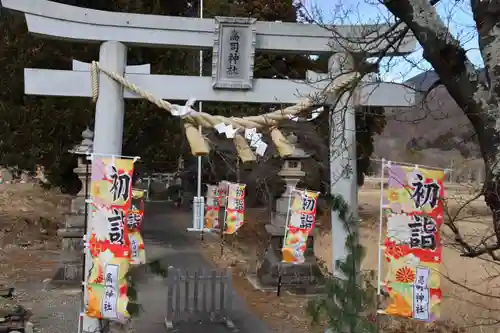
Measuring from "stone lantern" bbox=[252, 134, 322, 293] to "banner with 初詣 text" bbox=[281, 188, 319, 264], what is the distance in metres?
0.66

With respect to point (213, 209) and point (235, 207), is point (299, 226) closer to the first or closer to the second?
→ point (235, 207)

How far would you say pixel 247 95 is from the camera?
5.61 metres

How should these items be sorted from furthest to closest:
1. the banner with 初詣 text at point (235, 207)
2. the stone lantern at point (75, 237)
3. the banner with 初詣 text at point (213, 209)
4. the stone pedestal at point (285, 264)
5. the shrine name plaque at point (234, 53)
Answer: the banner with 初詣 text at point (213, 209) < the banner with 初詣 text at point (235, 207) < the stone pedestal at point (285, 264) < the stone lantern at point (75, 237) < the shrine name plaque at point (234, 53)

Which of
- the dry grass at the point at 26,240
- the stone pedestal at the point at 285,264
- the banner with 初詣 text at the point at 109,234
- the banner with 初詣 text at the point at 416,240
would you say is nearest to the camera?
the banner with 初詣 text at the point at 416,240

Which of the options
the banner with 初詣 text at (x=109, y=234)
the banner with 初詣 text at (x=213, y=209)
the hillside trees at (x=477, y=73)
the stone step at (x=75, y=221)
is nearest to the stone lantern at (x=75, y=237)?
the stone step at (x=75, y=221)

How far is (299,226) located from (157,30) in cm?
522

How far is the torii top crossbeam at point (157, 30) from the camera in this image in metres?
5.25

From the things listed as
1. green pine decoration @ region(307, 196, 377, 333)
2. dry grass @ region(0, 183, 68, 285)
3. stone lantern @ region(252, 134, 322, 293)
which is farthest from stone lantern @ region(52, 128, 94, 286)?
green pine decoration @ region(307, 196, 377, 333)

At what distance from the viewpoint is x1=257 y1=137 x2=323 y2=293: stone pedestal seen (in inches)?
404

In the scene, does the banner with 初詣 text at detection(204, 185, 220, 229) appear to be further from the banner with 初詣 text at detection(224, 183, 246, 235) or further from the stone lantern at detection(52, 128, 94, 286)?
the stone lantern at detection(52, 128, 94, 286)

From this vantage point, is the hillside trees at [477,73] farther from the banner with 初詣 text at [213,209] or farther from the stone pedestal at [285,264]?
the banner with 初詣 text at [213,209]

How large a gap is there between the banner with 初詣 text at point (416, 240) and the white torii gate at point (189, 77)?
650 mm

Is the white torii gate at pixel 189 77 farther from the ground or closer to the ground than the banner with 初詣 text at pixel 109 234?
farther from the ground

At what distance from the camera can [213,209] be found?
16.8 meters
